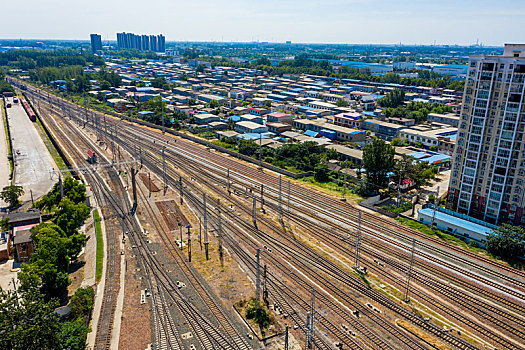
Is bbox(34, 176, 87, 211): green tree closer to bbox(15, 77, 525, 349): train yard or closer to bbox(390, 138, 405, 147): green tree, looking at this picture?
bbox(15, 77, 525, 349): train yard

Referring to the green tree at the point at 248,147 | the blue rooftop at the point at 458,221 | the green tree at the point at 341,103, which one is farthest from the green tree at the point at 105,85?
the blue rooftop at the point at 458,221

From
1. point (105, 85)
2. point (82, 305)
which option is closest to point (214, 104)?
point (105, 85)

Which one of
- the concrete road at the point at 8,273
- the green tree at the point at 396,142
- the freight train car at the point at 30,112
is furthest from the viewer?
the freight train car at the point at 30,112

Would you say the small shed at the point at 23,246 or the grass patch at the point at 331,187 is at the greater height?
the grass patch at the point at 331,187

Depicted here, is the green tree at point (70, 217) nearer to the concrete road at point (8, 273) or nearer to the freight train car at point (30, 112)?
the concrete road at point (8, 273)

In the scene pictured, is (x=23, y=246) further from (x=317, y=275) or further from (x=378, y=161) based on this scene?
(x=378, y=161)

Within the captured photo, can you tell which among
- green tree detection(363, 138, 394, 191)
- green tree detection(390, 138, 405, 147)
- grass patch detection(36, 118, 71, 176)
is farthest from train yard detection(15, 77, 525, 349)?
green tree detection(390, 138, 405, 147)

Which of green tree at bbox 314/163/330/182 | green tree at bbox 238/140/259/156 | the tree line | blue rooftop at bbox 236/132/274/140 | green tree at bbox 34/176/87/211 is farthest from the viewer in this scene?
blue rooftop at bbox 236/132/274/140

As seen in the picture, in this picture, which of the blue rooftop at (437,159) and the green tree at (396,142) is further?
the green tree at (396,142)
